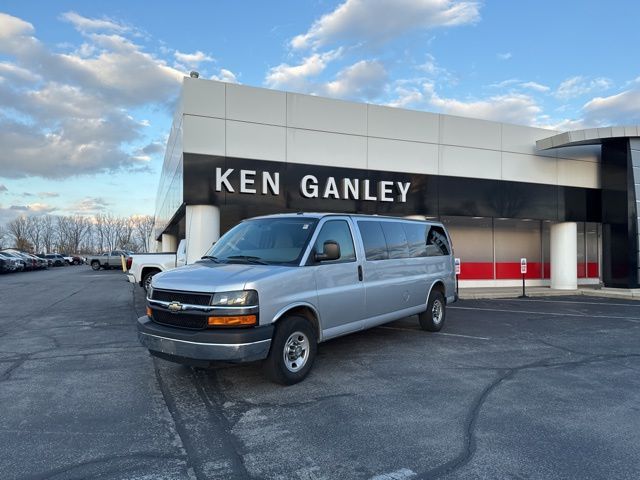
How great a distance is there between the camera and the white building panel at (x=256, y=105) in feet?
43.8

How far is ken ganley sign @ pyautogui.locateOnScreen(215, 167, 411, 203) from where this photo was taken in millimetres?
13352

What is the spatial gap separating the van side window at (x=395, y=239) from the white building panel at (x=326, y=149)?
271 inches

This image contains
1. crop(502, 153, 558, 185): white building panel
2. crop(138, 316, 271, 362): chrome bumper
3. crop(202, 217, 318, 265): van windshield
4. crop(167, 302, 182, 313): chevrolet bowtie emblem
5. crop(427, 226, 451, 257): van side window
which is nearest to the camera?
crop(138, 316, 271, 362): chrome bumper

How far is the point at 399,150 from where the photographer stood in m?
15.8

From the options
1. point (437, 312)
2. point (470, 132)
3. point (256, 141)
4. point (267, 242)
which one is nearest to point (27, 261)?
point (256, 141)

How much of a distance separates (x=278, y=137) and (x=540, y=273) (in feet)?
46.2

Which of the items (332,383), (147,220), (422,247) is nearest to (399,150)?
(422,247)

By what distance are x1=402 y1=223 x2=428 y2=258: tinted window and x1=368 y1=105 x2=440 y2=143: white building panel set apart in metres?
7.19

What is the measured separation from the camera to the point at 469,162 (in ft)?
55.4

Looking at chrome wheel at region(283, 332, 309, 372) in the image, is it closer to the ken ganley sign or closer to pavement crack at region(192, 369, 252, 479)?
pavement crack at region(192, 369, 252, 479)

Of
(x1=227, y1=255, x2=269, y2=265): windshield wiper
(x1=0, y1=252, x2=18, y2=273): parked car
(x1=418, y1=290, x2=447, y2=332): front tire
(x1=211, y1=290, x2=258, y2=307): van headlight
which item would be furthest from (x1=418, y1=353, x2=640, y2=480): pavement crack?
(x1=0, y1=252, x2=18, y2=273): parked car

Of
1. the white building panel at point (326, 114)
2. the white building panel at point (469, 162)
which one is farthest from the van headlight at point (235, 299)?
the white building panel at point (469, 162)

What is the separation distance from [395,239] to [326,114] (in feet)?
26.3

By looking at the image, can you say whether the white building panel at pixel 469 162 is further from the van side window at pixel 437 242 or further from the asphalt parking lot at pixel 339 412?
the asphalt parking lot at pixel 339 412
